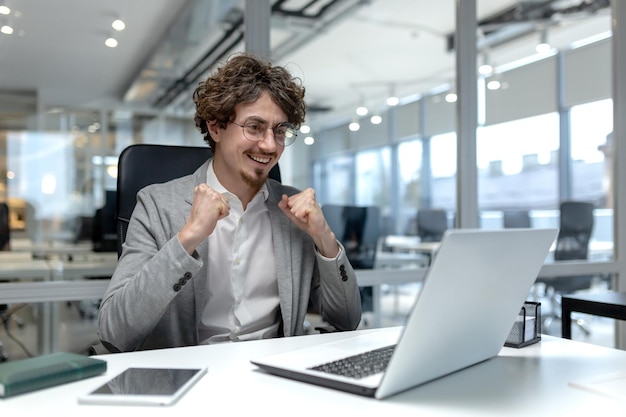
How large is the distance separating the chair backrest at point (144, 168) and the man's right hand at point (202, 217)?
454mm

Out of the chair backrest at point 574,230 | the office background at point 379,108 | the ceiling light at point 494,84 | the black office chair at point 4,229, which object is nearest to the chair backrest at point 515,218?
the office background at point 379,108

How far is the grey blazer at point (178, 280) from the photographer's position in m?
1.27

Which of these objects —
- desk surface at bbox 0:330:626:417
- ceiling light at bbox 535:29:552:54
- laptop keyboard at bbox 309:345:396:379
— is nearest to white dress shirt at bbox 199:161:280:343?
desk surface at bbox 0:330:626:417

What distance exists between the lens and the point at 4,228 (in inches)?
93.5

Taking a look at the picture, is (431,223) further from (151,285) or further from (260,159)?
(151,285)

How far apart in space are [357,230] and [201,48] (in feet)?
3.90

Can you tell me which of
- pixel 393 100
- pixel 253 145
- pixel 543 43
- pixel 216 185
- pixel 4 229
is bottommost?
pixel 4 229

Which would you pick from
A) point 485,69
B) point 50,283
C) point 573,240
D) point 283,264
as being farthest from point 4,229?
point 573,240

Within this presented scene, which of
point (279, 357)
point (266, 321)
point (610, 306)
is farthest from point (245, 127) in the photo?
point (610, 306)

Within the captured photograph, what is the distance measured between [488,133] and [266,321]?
2207 millimetres

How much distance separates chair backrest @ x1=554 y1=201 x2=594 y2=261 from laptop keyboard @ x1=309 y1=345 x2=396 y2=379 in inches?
112

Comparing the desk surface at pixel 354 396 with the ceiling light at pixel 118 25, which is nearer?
the desk surface at pixel 354 396

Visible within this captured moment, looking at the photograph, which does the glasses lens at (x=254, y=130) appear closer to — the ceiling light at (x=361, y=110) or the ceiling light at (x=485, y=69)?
the ceiling light at (x=361, y=110)

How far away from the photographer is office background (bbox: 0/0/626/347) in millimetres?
2455
